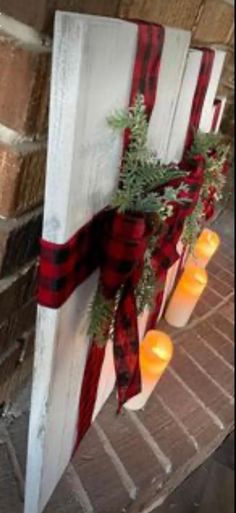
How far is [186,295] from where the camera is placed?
1.48m

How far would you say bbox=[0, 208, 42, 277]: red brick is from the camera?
77cm

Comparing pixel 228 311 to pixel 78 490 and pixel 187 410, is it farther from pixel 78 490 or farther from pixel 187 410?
pixel 78 490

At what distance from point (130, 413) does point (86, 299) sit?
48cm

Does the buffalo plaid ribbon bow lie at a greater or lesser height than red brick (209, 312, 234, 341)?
greater

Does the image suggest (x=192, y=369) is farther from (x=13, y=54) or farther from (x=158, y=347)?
(x=13, y=54)

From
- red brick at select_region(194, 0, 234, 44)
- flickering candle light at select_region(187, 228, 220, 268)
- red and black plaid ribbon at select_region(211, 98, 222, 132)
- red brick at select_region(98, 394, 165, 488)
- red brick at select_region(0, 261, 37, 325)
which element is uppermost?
red brick at select_region(194, 0, 234, 44)

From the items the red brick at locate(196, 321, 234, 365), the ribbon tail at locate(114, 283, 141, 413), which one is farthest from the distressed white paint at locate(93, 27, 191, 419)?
the red brick at locate(196, 321, 234, 365)

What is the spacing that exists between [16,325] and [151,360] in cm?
33

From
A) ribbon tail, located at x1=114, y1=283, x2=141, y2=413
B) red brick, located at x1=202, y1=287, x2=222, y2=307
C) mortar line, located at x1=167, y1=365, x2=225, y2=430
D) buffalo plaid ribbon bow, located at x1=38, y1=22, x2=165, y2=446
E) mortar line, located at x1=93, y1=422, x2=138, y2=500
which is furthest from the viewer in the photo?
red brick, located at x1=202, y1=287, x2=222, y2=307

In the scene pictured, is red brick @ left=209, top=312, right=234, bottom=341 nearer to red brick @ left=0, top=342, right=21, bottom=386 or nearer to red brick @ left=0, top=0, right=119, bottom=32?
red brick @ left=0, top=342, right=21, bottom=386

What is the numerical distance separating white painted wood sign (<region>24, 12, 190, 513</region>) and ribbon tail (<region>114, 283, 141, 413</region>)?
0.06 meters

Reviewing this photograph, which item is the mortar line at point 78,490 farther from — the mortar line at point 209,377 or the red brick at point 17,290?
the mortar line at point 209,377

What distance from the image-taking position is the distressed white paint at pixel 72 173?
0.56 metres

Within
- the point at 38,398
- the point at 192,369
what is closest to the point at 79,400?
the point at 38,398
